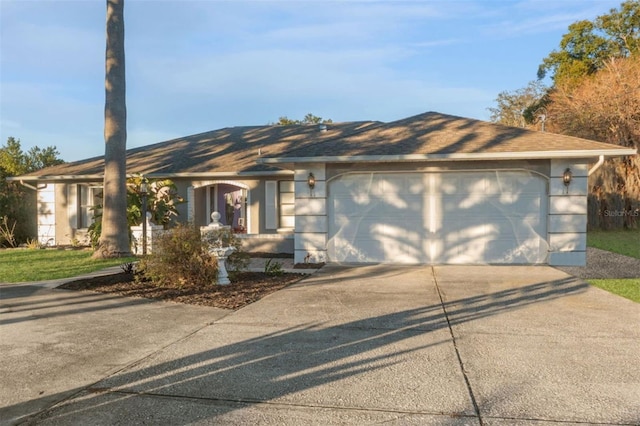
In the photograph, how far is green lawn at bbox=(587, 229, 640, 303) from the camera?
803 cm

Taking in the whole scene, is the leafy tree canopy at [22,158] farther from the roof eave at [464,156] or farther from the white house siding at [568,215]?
the white house siding at [568,215]

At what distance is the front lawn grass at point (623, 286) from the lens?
7.66 meters

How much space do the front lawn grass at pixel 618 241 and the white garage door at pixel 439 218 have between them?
182 inches

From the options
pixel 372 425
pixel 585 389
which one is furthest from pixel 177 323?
pixel 585 389

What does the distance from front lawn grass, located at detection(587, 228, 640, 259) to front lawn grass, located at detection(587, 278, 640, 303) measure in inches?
196

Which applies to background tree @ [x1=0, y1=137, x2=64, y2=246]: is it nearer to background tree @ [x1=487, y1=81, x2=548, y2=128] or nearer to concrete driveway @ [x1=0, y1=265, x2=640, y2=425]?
concrete driveway @ [x1=0, y1=265, x2=640, y2=425]

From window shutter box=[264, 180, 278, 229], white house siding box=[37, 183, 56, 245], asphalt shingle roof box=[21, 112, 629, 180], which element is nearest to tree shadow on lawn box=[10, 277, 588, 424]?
asphalt shingle roof box=[21, 112, 629, 180]

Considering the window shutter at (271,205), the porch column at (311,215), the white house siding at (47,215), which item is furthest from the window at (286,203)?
the white house siding at (47,215)

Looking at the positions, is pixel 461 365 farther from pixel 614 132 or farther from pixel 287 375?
pixel 614 132

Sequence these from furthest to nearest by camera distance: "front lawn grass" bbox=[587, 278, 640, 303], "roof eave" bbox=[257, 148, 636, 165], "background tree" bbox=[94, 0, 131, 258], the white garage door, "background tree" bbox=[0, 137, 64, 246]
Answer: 1. "background tree" bbox=[0, 137, 64, 246]
2. "background tree" bbox=[94, 0, 131, 258]
3. the white garage door
4. "roof eave" bbox=[257, 148, 636, 165]
5. "front lawn grass" bbox=[587, 278, 640, 303]

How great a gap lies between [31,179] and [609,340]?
56.8 feet

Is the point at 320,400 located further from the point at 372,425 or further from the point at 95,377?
the point at 95,377

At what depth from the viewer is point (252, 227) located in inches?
581

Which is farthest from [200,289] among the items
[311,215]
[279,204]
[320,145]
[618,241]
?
[618,241]
